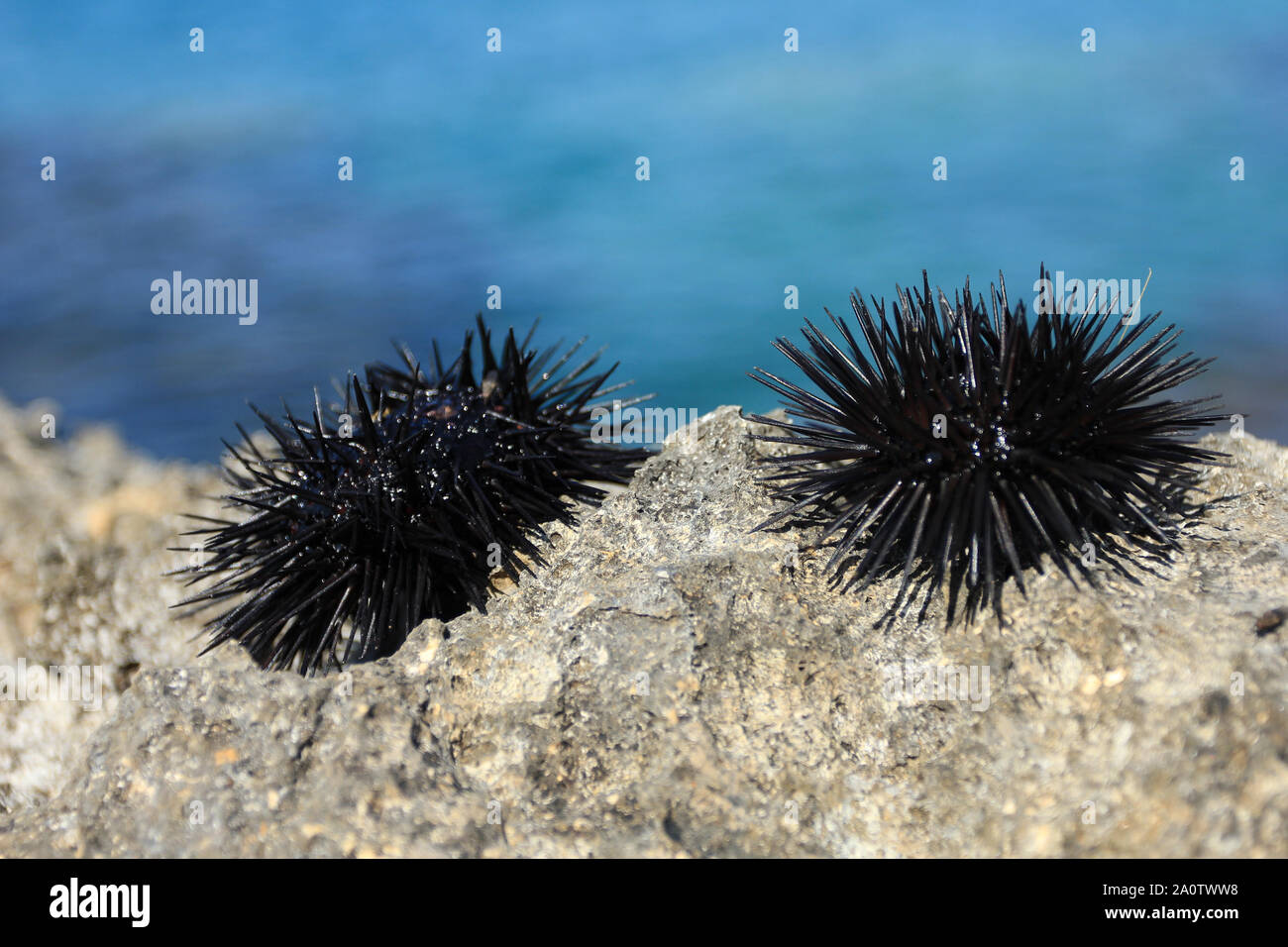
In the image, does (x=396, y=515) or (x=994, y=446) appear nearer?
(x=994, y=446)

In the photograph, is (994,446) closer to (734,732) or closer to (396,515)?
(734,732)

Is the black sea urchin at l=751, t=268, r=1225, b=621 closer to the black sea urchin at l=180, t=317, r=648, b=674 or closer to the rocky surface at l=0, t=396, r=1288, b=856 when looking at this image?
the rocky surface at l=0, t=396, r=1288, b=856

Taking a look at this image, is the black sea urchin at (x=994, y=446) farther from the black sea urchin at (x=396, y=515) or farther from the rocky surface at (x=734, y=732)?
the black sea urchin at (x=396, y=515)

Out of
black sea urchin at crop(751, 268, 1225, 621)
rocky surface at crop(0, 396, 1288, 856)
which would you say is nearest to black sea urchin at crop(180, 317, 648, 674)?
rocky surface at crop(0, 396, 1288, 856)

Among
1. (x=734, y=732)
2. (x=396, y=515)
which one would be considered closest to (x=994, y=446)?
(x=734, y=732)

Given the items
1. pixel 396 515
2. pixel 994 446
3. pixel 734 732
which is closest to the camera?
pixel 734 732

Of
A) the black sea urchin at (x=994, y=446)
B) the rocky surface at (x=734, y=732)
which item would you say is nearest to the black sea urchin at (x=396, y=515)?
the rocky surface at (x=734, y=732)
